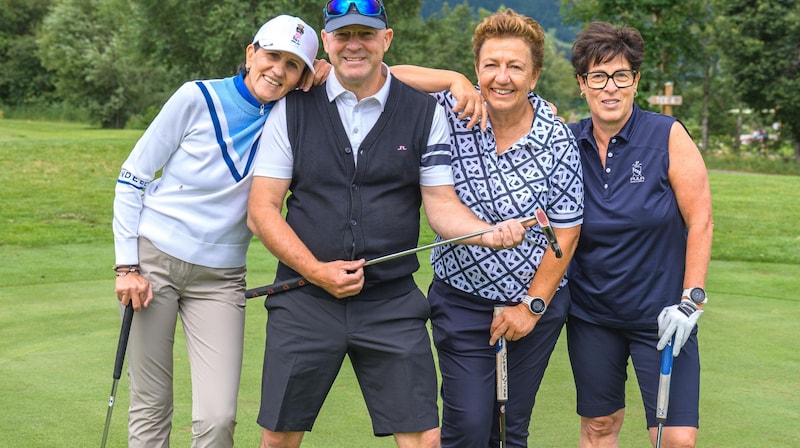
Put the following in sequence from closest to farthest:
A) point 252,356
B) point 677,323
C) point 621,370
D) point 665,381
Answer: point 677,323
point 665,381
point 621,370
point 252,356

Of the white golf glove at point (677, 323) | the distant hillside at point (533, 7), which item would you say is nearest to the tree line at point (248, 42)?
the white golf glove at point (677, 323)

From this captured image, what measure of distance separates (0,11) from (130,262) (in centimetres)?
5003

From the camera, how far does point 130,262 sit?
126 inches

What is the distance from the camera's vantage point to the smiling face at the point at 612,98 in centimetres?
325

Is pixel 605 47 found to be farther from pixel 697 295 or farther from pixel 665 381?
pixel 665 381

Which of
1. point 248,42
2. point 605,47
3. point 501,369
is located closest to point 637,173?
point 605,47

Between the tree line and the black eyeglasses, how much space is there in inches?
349

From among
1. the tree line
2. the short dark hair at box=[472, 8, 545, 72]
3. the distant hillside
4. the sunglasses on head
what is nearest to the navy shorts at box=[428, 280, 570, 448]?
the short dark hair at box=[472, 8, 545, 72]

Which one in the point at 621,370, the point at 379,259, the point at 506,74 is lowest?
the point at 621,370

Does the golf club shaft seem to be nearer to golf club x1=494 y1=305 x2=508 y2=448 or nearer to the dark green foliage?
golf club x1=494 y1=305 x2=508 y2=448

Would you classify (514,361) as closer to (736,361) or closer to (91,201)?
(736,361)

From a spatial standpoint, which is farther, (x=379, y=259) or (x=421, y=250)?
(x=379, y=259)

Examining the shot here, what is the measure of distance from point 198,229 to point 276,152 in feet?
1.41

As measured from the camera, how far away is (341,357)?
10.2 ft
